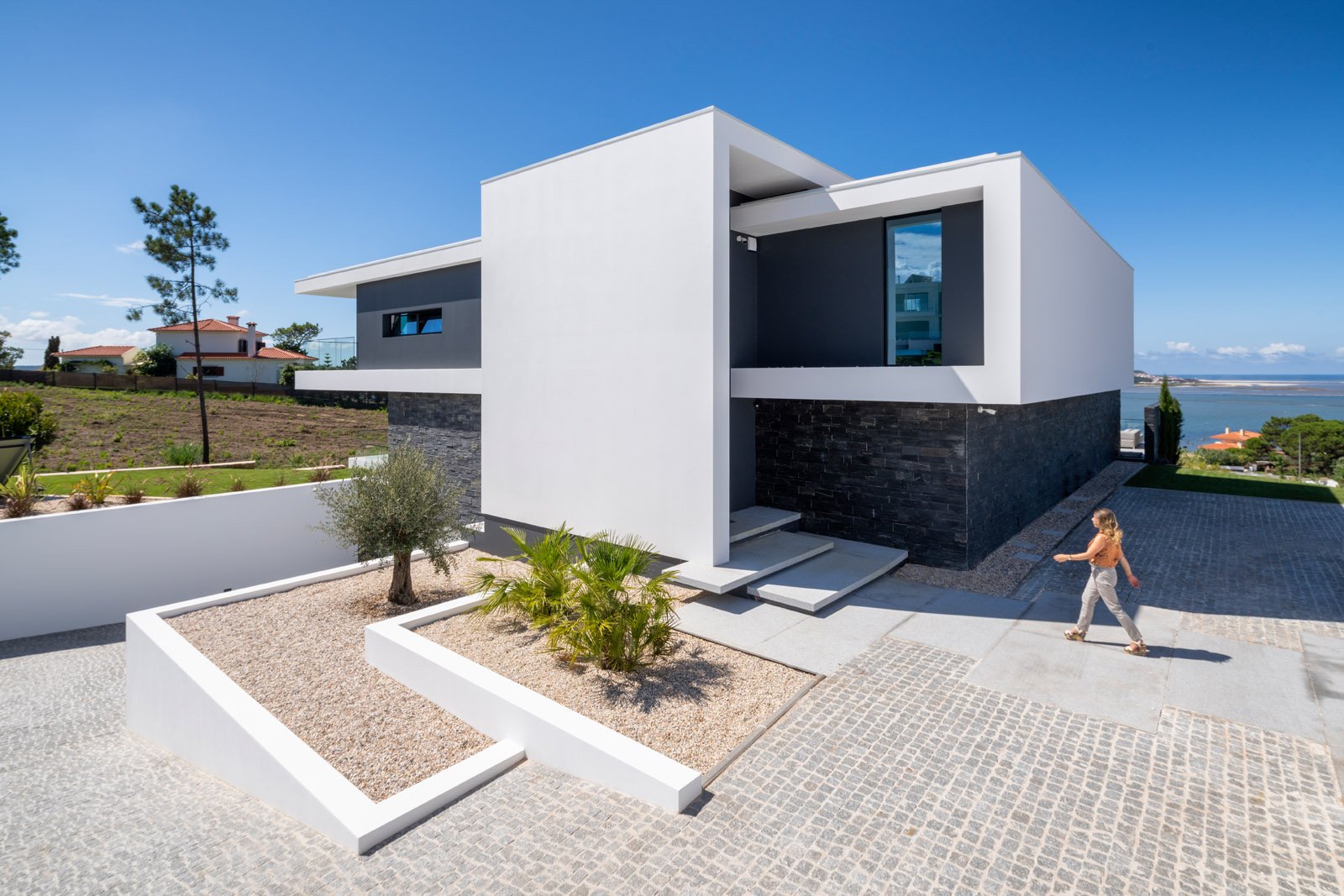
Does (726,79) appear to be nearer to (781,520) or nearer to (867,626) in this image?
(781,520)

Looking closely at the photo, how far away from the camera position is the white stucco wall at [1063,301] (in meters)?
8.49

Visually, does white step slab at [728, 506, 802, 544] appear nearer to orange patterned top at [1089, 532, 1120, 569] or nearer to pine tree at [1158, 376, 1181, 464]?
orange patterned top at [1089, 532, 1120, 569]

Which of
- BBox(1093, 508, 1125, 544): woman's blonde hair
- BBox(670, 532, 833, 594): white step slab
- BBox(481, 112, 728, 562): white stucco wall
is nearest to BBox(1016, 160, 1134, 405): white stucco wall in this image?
BBox(1093, 508, 1125, 544): woman's blonde hair

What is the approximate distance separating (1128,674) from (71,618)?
1641 cm

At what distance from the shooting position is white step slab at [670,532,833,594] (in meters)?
8.26

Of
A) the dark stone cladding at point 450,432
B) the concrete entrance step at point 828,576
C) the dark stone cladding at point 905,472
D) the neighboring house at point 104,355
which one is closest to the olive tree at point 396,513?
the dark stone cladding at point 450,432

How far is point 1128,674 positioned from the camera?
6156mm

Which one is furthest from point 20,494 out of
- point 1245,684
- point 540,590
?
point 1245,684

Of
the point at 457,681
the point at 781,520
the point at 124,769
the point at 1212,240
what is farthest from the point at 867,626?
the point at 1212,240

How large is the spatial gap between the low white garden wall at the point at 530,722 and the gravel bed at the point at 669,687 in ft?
1.13

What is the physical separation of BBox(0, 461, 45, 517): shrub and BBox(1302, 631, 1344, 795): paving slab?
59.9 feet

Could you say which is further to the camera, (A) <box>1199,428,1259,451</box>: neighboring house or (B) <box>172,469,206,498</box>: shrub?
(A) <box>1199,428,1259,451</box>: neighboring house

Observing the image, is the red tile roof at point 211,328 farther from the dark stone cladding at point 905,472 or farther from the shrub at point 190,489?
the dark stone cladding at point 905,472

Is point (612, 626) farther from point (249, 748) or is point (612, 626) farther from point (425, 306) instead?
point (425, 306)
